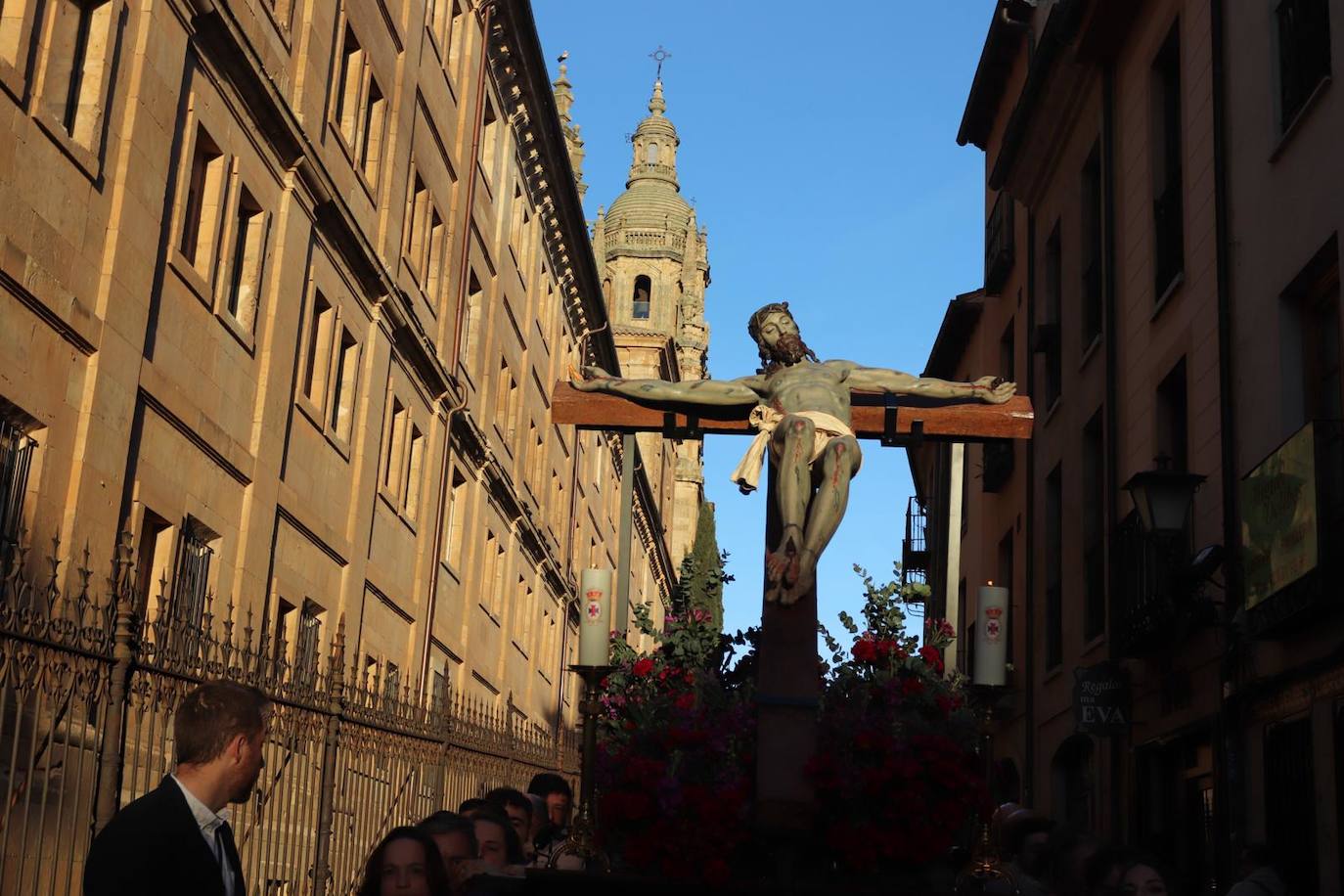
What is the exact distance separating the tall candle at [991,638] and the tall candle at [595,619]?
2.51 metres

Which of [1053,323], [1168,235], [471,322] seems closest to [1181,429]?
[1168,235]

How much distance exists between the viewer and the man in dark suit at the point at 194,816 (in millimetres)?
4398

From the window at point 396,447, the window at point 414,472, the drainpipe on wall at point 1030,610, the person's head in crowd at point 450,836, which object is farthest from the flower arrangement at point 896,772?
the window at point 414,472

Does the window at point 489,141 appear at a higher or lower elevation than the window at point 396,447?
higher

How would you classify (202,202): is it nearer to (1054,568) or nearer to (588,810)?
(588,810)

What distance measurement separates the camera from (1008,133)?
23.0 meters

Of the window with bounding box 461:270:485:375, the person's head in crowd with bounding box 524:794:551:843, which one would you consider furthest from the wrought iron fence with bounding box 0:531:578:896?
the window with bounding box 461:270:485:375

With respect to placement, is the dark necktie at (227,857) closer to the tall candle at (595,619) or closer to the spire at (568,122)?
the tall candle at (595,619)

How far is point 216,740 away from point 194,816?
23 cm

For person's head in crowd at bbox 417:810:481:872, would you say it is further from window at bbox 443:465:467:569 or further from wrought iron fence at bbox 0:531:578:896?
window at bbox 443:465:467:569

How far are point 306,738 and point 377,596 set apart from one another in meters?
13.1

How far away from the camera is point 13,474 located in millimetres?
12086

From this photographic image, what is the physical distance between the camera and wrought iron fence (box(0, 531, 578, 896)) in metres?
7.27

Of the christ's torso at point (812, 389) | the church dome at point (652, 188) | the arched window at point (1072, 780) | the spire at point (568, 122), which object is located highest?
the church dome at point (652, 188)
